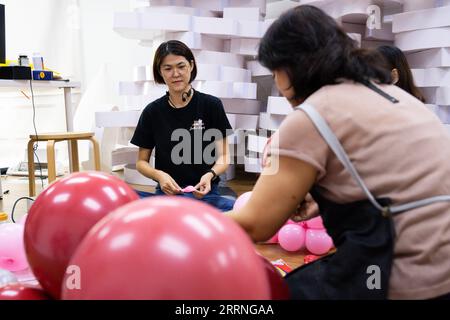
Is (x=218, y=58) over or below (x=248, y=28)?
below

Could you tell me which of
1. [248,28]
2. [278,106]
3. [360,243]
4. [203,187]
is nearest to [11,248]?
[203,187]

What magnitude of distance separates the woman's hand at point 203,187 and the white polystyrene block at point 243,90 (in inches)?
47.8

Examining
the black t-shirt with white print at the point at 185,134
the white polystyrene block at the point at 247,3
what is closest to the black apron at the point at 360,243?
the black t-shirt with white print at the point at 185,134

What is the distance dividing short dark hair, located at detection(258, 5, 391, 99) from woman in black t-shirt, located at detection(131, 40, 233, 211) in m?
1.13

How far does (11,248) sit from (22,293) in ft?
2.14

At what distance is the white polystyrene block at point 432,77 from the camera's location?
8.40 ft

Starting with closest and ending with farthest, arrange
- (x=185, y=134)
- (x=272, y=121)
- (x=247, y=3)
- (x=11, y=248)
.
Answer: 1. (x=11, y=248)
2. (x=185, y=134)
3. (x=272, y=121)
4. (x=247, y=3)

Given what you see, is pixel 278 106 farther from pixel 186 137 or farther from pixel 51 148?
pixel 51 148

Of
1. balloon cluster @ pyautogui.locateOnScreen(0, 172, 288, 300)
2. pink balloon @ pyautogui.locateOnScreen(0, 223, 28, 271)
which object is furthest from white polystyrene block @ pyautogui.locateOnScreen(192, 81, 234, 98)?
balloon cluster @ pyautogui.locateOnScreen(0, 172, 288, 300)

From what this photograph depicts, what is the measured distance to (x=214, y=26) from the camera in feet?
9.72

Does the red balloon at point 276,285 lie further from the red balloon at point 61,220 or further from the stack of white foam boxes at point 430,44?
the stack of white foam boxes at point 430,44

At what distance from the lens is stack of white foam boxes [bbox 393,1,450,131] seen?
8.23ft
